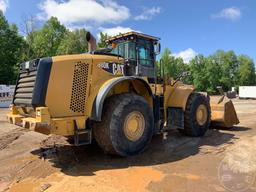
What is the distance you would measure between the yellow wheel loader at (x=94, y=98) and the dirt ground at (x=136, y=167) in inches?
20.4

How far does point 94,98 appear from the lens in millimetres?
6137

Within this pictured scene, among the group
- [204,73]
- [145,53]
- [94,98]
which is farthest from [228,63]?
[94,98]

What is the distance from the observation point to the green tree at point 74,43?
46309 mm

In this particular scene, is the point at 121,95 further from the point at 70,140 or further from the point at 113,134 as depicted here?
the point at 70,140

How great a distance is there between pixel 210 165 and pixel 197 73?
76521 mm

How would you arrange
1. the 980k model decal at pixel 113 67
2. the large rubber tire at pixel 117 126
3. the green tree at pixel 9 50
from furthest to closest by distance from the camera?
the green tree at pixel 9 50
the 980k model decal at pixel 113 67
the large rubber tire at pixel 117 126

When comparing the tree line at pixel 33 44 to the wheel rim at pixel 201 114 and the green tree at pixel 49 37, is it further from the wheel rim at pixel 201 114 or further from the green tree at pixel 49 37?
the wheel rim at pixel 201 114

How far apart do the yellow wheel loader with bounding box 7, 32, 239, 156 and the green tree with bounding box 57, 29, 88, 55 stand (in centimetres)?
3836

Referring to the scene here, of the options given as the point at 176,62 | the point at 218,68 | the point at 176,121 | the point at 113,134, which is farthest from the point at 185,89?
the point at 218,68

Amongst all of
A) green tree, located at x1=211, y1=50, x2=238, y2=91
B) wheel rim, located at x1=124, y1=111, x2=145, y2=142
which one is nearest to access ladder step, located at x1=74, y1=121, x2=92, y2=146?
wheel rim, located at x1=124, y1=111, x2=145, y2=142

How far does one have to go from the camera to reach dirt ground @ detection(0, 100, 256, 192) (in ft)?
16.3

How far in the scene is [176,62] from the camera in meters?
78.6

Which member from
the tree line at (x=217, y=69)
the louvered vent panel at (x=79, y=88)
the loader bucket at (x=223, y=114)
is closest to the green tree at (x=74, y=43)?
the tree line at (x=217, y=69)

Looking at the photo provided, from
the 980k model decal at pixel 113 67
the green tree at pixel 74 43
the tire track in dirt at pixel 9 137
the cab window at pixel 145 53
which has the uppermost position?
the green tree at pixel 74 43
